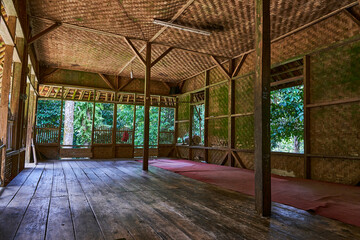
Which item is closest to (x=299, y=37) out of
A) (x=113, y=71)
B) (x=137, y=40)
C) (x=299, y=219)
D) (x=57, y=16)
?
(x=137, y=40)

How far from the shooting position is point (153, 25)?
562 cm

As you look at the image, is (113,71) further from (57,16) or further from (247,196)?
(247,196)

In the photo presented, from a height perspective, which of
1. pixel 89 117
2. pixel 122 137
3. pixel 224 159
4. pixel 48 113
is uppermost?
pixel 48 113

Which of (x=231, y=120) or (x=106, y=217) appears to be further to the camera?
(x=231, y=120)

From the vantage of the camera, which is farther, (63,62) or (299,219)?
(63,62)

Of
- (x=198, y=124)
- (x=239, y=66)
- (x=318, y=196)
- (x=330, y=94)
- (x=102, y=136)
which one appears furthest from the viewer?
(x=198, y=124)

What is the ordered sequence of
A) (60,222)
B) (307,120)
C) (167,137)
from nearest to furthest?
(60,222) → (307,120) → (167,137)

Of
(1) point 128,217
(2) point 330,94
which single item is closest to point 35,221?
(1) point 128,217

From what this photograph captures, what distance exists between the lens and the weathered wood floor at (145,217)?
77.6 inches

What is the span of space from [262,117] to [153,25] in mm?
4137

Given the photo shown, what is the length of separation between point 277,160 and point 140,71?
6456 millimetres

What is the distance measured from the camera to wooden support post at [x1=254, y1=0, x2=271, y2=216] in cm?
253

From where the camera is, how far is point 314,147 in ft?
17.1

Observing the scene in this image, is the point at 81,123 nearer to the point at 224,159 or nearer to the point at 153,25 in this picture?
the point at 224,159
